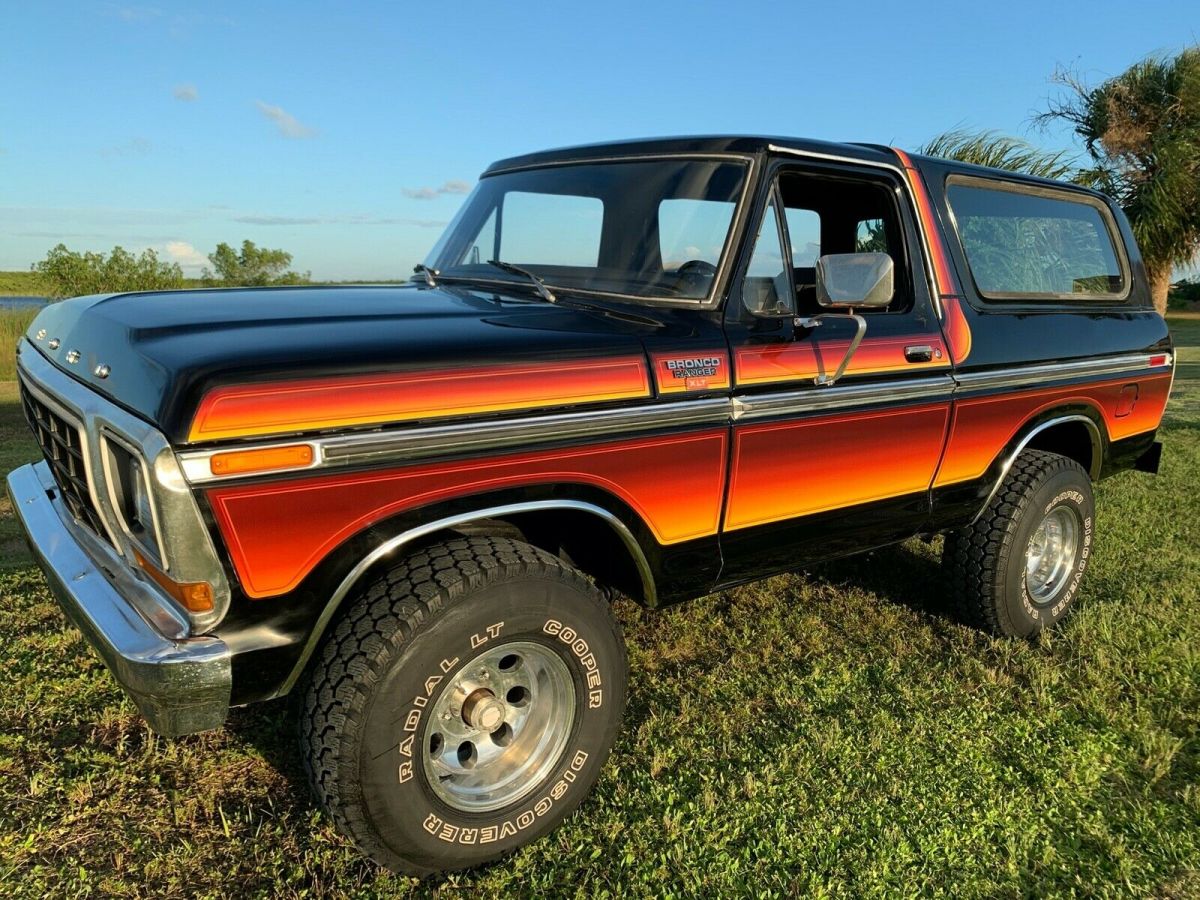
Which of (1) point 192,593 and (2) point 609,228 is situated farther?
(2) point 609,228

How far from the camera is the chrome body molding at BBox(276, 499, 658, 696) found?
2072 millimetres

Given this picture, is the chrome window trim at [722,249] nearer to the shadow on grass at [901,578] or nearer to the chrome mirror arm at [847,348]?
the chrome mirror arm at [847,348]

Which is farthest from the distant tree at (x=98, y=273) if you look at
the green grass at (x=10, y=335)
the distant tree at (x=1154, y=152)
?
the distant tree at (x=1154, y=152)

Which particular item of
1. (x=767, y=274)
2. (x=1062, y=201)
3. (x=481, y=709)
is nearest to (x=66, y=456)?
(x=481, y=709)

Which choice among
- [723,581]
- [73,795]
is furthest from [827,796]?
[73,795]

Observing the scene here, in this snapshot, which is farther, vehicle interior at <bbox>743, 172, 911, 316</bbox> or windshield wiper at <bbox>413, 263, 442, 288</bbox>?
windshield wiper at <bbox>413, 263, 442, 288</bbox>

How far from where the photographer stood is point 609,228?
3084mm

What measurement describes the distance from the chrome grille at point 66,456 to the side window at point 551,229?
67.5 inches

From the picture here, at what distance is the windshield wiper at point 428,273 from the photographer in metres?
3.48

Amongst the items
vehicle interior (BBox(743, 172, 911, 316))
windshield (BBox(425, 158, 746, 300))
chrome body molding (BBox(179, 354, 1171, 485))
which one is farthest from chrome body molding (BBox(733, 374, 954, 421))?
windshield (BBox(425, 158, 746, 300))

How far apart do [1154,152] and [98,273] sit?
26.9 meters

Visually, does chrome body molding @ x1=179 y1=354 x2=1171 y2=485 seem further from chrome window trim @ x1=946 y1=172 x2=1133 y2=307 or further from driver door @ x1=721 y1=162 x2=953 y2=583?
chrome window trim @ x1=946 y1=172 x2=1133 y2=307

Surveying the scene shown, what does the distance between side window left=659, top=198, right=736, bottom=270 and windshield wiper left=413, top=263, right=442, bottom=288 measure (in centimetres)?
104

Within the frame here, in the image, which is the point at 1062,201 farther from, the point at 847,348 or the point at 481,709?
the point at 481,709
